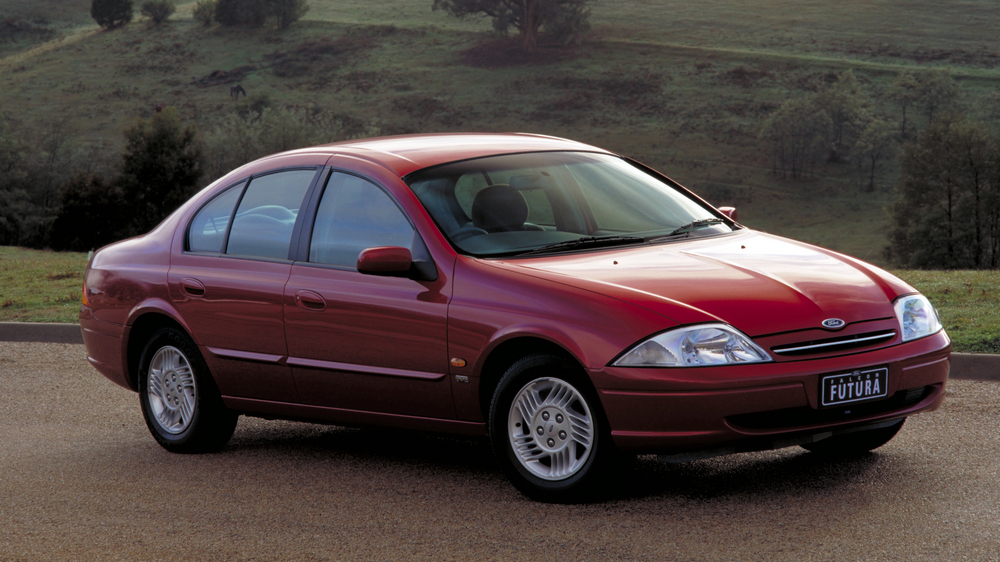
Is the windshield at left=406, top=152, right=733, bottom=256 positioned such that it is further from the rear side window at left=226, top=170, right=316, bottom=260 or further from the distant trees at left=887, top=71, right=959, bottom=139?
the distant trees at left=887, top=71, right=959, bottom=139

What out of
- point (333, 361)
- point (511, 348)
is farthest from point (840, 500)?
point (333, 361)

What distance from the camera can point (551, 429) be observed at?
4930mm

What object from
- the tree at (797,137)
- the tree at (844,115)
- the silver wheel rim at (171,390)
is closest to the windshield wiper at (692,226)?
the silver wheel rim at (171,390)

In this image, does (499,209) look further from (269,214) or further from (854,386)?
(854,386)

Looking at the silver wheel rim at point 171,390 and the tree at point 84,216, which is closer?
the silver wheel rim at point 171,390

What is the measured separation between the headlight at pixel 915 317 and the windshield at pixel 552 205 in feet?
3.93

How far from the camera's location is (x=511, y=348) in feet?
16.7

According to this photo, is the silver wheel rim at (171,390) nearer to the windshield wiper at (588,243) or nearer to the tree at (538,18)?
the windshield wiper at (588,243)

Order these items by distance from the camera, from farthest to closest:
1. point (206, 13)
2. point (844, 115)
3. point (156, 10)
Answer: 1. point (156, 10)
2. point (206, 13)
3. point (844, 115)

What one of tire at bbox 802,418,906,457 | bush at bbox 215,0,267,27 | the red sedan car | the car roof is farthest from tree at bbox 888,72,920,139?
the red sedan car

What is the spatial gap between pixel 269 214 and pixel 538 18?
103 metres

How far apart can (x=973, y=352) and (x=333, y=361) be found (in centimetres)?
517

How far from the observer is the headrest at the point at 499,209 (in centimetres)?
562

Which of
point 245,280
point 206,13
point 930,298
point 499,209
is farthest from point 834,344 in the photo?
point 206,13
